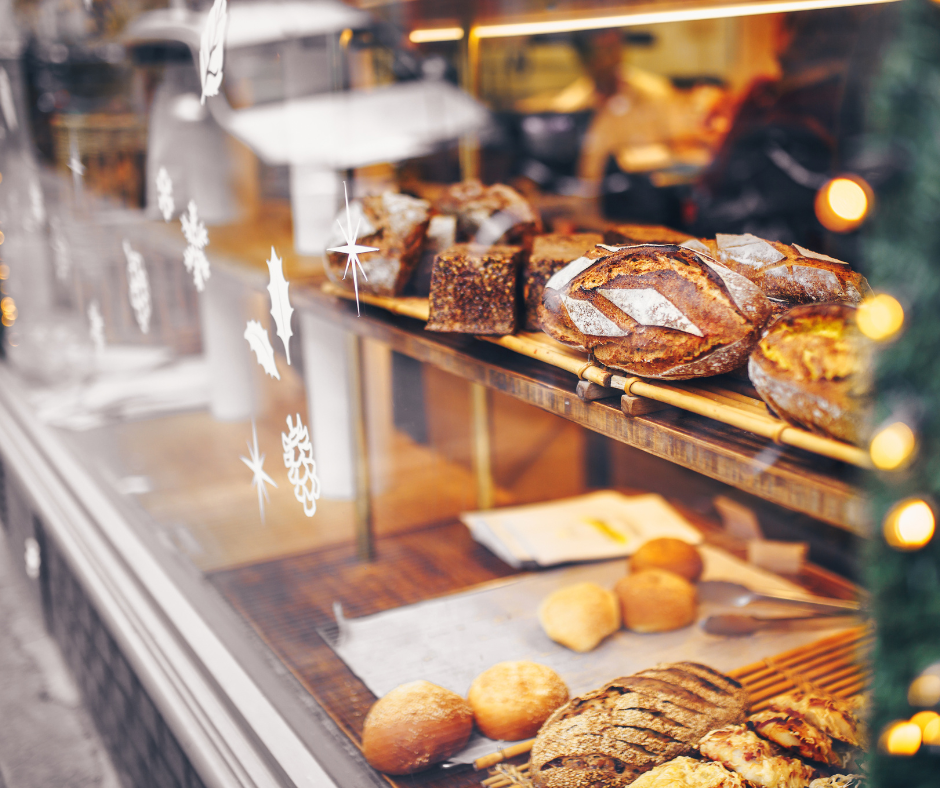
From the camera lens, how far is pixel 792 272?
2.44ft

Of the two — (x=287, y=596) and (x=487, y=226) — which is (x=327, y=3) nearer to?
(x=487, y=226)

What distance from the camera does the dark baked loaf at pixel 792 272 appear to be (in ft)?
2.30

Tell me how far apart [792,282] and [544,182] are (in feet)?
9.93

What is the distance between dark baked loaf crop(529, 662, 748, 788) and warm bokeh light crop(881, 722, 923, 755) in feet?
1.46

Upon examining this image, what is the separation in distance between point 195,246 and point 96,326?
850mm

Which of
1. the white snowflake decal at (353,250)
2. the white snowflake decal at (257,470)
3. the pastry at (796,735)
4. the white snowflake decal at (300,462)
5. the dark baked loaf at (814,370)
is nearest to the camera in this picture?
the dark baked loaf at (814,370)

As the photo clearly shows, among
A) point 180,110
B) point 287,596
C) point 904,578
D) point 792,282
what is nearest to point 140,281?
point 180,110

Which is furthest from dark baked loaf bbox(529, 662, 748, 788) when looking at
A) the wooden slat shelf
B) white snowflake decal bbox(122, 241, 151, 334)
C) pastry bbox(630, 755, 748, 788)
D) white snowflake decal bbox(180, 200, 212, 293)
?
white snowflake decal bbox(122, 241, 151, 334)

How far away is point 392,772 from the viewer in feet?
3.12

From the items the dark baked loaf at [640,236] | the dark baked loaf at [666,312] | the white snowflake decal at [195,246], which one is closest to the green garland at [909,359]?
the dark baked loaf at [666,312]

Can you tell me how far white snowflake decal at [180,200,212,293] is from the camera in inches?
52.6

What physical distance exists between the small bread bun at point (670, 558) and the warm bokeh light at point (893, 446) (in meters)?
0.91

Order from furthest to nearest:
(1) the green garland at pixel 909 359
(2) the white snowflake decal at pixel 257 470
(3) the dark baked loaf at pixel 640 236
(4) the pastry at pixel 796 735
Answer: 1. (2) the white snowflake decal at pixel 257 470
2. (3) the dark baked loaf at pixel 640 236
3. (4) the pastry at pixel 796 735
4. (1) the green garland at pixel 909 359

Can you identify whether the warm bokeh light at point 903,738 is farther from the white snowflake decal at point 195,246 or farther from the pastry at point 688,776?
the white snowflake decal at point 195,246
